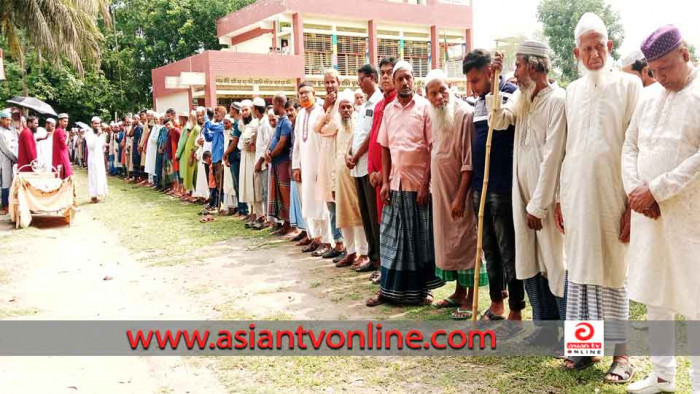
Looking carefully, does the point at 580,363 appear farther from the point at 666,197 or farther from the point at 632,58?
the point at 632,58

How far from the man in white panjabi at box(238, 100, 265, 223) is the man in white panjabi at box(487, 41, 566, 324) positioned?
17.7 feet

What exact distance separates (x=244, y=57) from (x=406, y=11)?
28.2 ft

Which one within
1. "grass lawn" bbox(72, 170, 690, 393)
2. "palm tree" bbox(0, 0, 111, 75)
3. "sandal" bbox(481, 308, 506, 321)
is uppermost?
"palm tree" bbox(0, 0, 111, 75)

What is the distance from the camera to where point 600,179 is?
304 cm

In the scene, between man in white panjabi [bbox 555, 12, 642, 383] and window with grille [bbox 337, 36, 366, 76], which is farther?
window with grille [bbox 337, 36, 366, 76]

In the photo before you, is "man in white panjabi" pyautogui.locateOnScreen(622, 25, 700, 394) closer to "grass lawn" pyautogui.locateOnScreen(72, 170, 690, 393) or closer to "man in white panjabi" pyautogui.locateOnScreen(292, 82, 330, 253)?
"grass lawn" pyautogui.locateOnScreen(72, 170, 690, 393)

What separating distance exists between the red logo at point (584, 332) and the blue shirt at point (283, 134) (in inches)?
191

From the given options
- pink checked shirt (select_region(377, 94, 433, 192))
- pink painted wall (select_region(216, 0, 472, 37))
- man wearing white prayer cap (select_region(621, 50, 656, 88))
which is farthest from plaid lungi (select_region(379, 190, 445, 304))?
pink painted wall (select_region(216, 0, 472, 37))

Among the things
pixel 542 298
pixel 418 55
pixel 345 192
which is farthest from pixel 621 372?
pixel 418 55

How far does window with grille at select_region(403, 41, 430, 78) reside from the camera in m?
28.5

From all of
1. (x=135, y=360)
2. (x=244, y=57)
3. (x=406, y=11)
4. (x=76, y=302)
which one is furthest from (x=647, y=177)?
(x=406, y=11)

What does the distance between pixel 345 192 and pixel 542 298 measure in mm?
2619

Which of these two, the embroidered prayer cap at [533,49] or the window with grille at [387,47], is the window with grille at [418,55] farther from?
the embroidered prayer cap at [533,49]

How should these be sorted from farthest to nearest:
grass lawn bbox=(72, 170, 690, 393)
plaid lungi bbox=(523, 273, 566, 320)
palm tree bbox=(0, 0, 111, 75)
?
palm tree bbox=(0, 0, 111, 75) → plaid lungi bbox=(523, 273, 566, 320) → grass lawn bbox=(72, 170, 690, 393)
